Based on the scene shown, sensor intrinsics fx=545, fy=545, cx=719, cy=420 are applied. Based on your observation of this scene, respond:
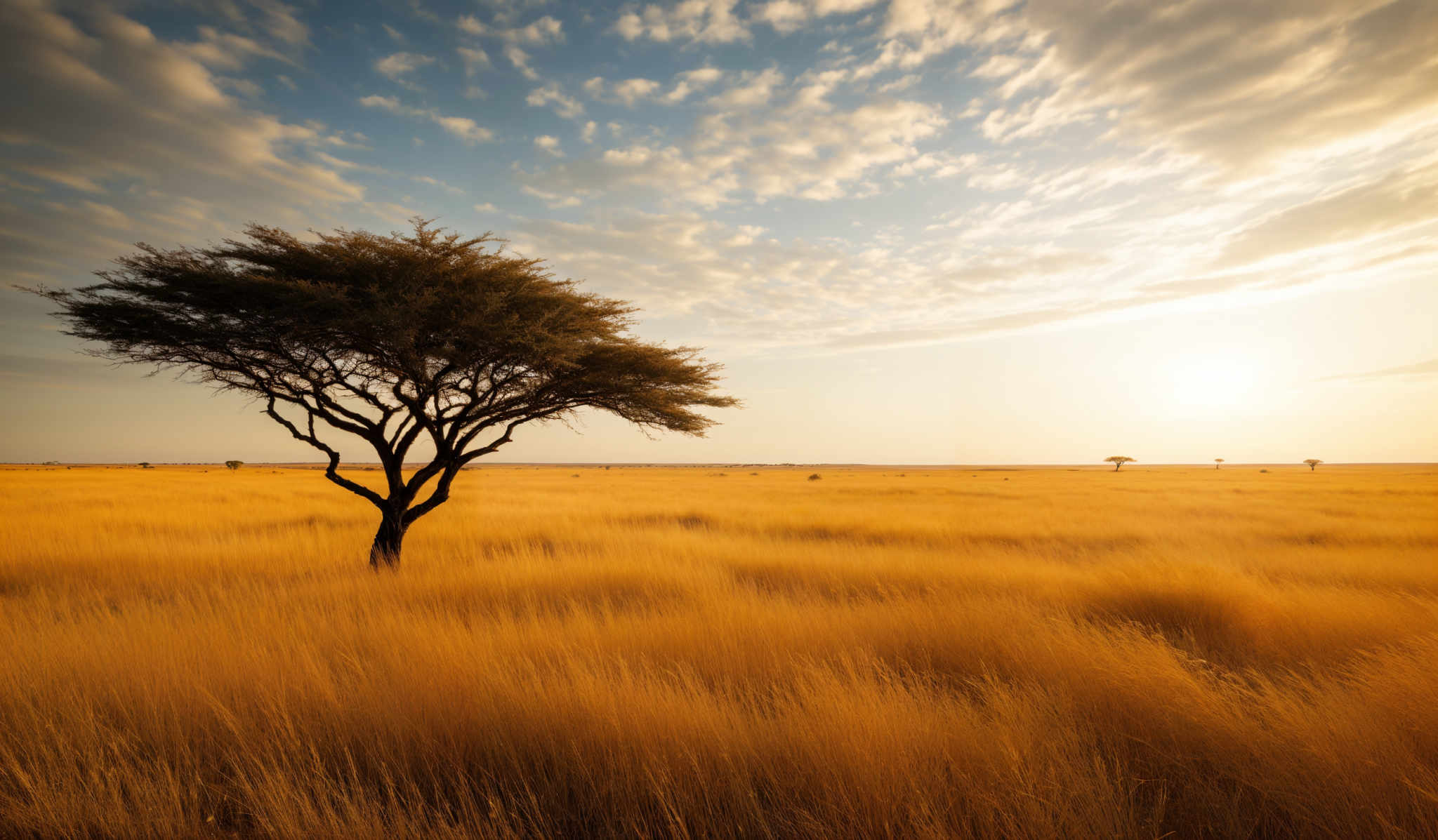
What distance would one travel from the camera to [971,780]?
3.20 meters

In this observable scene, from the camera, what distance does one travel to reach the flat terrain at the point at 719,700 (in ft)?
9.83

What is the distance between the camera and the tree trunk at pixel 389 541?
33.0 ft

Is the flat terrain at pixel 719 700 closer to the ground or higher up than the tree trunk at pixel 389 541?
closer to the ground

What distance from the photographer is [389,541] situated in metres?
10.4

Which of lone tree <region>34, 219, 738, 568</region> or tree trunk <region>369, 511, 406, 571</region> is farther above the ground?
lone tree <region>34, 219, 738, 568</region>

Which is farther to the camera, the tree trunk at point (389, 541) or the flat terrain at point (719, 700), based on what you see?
the tree trunk at point (389, 541)

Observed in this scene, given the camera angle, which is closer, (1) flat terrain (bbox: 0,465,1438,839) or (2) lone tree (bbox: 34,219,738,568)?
(1) flat terrain (bbox: 0,465,1438,839)

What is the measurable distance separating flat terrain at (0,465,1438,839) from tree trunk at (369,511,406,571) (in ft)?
2.04

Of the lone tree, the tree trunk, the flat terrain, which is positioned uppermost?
the lone tree

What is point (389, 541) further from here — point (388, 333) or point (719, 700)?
point (719, 700)

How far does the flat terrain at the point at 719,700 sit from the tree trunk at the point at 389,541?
0.62m

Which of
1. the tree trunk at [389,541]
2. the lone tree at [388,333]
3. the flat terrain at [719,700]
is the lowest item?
the flat terrain at [719,700]

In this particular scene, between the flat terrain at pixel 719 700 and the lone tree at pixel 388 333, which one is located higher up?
the lone tree at pixel 388 333

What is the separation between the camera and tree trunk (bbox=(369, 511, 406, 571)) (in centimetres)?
1006
